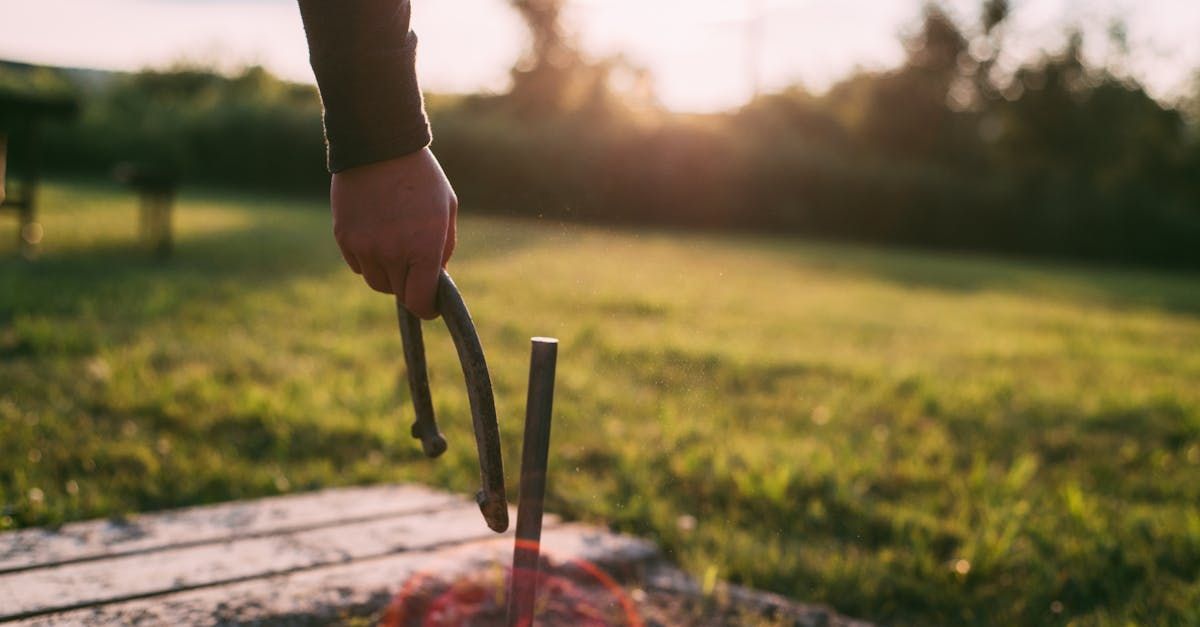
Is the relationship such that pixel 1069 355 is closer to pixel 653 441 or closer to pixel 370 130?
pixel 653 441

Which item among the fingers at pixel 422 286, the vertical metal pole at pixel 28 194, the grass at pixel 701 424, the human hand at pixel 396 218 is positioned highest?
the human hand at pixel 396 218

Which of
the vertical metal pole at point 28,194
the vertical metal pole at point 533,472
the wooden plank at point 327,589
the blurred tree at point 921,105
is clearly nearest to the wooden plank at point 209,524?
the wooden plank at point 327,589

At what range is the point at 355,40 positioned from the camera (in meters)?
1.20

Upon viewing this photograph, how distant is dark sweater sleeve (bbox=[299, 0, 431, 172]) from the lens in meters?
1.19

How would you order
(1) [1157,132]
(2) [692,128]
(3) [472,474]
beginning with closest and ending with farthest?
(3) [472,474] < (2) [692,128] < (1) [1157,132]

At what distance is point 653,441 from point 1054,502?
4.21ft

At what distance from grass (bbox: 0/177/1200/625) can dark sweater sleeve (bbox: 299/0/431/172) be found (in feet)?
2.14

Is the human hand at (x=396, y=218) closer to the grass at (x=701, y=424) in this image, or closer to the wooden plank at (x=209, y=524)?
the grass at (x=701, y=424)

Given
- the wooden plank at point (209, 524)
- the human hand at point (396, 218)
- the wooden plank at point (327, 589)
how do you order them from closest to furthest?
the human hand at point (396, 218), the wooden plank at point (327, 589), the wooden plank at point (209, 524)

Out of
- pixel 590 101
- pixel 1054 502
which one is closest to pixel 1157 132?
pixel 590 101

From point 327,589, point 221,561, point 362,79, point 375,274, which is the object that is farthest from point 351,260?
point 221,561

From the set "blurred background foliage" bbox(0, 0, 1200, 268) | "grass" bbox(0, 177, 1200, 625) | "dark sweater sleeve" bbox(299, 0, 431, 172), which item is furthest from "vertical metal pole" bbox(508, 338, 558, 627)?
"blurred background foliage" bbox(0, 0, 1200, 268)

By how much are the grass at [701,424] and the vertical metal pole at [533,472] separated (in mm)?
493

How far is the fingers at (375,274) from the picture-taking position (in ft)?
3.95
